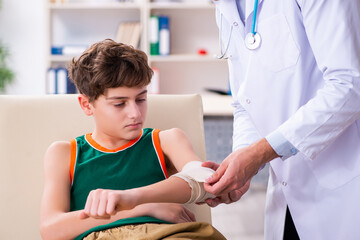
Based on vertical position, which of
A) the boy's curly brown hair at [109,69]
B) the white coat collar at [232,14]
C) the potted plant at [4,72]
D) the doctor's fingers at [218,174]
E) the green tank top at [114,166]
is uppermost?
the white coat collar at [232,14]

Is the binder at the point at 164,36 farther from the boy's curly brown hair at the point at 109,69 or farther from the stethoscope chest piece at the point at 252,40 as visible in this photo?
the stethoscope chest piece at the point at 252,40

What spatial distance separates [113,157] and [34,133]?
324mm

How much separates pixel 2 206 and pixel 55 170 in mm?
272

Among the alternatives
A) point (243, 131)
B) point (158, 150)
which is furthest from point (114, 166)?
point (243, 131)

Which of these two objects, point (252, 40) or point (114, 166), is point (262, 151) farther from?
point (114, 166)

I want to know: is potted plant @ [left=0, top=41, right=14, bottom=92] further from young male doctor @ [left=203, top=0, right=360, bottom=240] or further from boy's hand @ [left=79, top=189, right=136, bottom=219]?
boy's hand @ [left=79, top=189, right=136, bottom=219]

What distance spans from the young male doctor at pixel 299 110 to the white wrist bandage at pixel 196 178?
3 centimetres

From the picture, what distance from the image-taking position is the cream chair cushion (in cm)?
153

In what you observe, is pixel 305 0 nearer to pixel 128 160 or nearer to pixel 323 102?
pixel 323 102

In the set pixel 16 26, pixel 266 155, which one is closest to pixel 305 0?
pixel 266 155

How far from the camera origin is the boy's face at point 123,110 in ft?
4.54

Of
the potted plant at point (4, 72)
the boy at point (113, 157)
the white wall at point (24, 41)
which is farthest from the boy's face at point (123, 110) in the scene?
the white wall at point (24, 41)

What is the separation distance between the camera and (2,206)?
153cm

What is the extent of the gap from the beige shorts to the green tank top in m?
0.16
